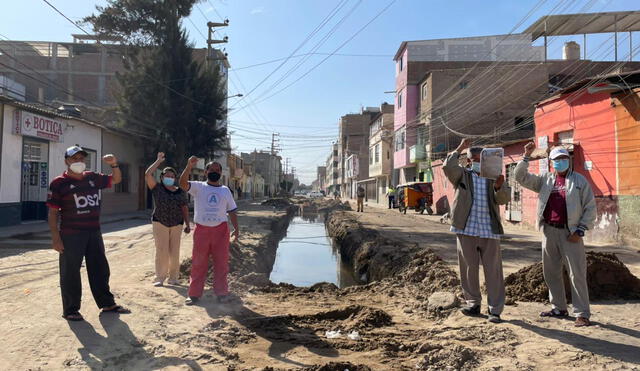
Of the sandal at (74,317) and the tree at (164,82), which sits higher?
the tree at (164,82)

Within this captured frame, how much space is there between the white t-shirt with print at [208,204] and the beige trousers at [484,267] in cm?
284

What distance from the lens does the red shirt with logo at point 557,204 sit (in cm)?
451

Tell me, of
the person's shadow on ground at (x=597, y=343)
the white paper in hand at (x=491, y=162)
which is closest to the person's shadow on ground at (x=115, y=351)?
the person's shadow on ground at (x=597, y=343)

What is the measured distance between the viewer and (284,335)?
15.7 feet

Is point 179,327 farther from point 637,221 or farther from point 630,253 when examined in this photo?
point 637,221

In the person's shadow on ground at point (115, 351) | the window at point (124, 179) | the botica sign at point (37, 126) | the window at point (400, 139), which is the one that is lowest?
the person's shadow on ground at point (115, 351)

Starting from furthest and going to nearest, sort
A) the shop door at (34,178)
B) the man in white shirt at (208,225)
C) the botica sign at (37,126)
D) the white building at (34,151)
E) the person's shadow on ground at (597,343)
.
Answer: the shop door at (34,178)
the botica sign at (37,126)
the white building at (34,151)
the man in white shirt at (208,225)
the person's shadow on ground at (597,343)

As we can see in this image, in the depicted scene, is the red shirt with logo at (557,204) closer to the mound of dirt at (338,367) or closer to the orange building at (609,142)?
the mound of dirt at (338,367)

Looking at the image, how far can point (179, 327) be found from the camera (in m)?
4.63

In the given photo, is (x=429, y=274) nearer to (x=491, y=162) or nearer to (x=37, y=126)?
(x=491, y=162)

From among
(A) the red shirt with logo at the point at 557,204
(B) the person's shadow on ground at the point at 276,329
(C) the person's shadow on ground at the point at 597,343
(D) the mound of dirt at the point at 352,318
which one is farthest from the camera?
(D) the mound of dirt at the point at 352,318

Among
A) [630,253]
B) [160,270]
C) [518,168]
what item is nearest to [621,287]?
[518,168]

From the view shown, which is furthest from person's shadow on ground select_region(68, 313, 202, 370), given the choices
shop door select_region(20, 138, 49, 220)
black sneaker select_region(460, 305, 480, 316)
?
shop door select_region(20, 138, 49, 220)

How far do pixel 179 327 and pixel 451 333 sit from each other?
283 cm
